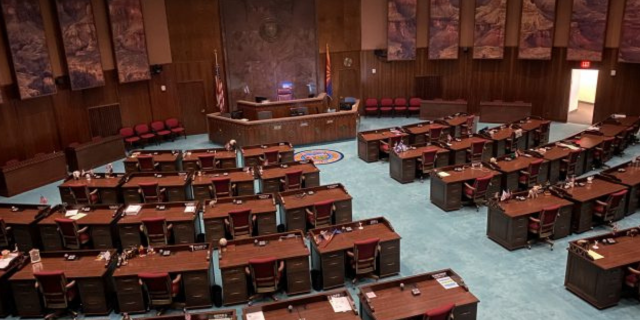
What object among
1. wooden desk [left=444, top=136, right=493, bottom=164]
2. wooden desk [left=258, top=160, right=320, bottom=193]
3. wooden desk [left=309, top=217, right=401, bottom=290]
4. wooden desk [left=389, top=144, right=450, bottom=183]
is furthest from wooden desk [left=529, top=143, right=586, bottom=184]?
wooden desk [left=309, top=217, right=401, bottom=290]

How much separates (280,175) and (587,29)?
1387 cm

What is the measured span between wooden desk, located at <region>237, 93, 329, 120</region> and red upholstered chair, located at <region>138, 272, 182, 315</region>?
11989mm

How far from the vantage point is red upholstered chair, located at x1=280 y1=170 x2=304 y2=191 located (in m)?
13.2

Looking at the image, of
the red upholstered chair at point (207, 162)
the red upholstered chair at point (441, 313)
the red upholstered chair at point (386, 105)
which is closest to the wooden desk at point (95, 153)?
the red upholstered chair at point (207, 162)

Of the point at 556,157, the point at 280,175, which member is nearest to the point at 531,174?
the point at 556,157

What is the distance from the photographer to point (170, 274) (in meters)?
8.81

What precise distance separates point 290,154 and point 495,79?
11.6 meters

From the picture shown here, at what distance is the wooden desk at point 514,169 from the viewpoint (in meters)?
13.5

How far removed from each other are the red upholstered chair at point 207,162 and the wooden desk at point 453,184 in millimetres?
6399

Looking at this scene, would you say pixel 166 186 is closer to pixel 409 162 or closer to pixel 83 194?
pixel 83 194

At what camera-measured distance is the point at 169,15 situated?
20922mm

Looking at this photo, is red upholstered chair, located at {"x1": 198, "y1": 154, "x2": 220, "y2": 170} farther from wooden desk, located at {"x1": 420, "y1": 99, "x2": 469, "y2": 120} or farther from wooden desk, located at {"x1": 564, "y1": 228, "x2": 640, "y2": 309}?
wooden desk, located at {"x1": 420, "y1": 99, "x2": 469, "y2": 120}

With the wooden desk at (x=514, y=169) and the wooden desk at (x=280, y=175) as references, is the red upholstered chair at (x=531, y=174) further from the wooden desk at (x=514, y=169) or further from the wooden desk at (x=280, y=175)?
the wooden desk at (x=280, y=175)

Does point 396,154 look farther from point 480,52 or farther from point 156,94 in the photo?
point 156,94
